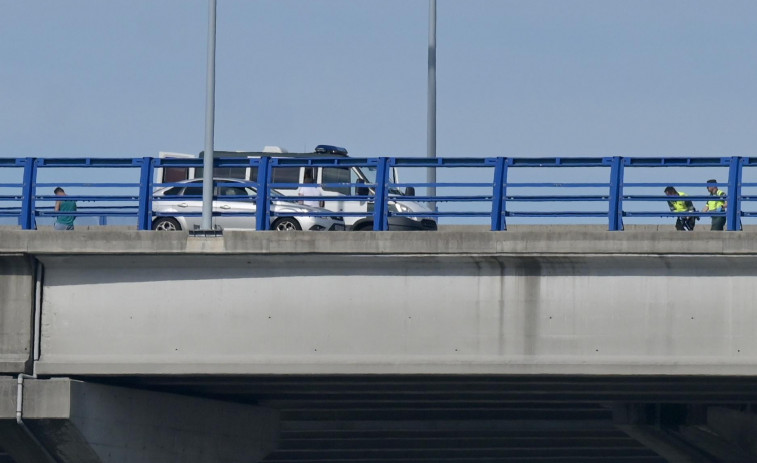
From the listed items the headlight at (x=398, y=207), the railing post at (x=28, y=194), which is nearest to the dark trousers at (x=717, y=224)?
the headlight at (x=398, y=207)

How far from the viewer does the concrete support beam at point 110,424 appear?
60.7ft

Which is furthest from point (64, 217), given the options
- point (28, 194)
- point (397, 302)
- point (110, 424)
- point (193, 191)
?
point (397, 302)

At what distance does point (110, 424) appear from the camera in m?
19.5

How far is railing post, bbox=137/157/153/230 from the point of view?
20.2 m

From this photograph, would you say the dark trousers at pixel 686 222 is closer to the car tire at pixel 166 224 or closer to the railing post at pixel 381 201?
the railing post at pixel 381 201

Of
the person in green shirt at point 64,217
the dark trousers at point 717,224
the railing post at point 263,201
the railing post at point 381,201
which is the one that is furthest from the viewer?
the dark trousers at point 717,224

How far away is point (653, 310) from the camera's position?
18.3 m

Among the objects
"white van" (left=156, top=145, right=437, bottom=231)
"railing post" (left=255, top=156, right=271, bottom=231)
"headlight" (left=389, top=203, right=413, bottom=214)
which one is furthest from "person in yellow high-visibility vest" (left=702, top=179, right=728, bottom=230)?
"railing post" (left=255, top=156, right=271, bottom=231)

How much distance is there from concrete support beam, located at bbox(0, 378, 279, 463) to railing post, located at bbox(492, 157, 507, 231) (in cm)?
574

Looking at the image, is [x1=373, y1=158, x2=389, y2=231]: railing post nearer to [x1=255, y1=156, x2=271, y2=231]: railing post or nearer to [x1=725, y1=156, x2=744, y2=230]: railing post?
[x1=255, y1=156, x2=271, y2=231]: railing post

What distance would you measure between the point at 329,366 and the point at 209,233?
8.30 feet

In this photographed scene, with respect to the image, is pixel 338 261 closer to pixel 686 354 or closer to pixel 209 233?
pixel 209 233

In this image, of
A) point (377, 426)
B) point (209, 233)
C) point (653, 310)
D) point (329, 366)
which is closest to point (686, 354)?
point (653, 310)

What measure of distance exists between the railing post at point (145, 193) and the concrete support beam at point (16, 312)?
6.78 ft
